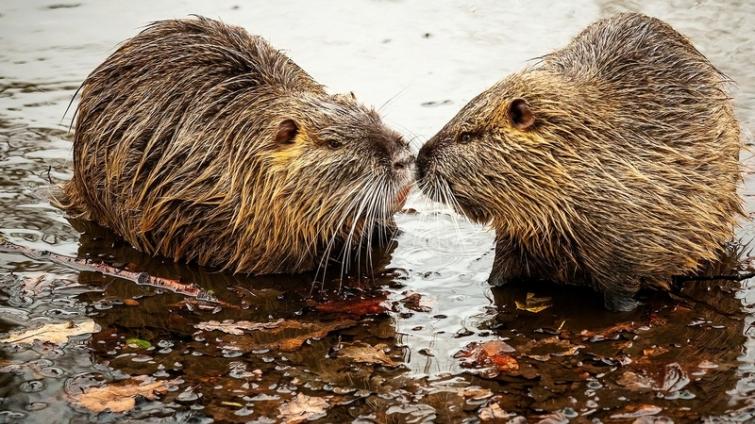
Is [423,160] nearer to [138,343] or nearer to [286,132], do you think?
[286,132]

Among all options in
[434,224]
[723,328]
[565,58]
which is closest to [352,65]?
[434,224]

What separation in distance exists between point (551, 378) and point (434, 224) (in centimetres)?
179

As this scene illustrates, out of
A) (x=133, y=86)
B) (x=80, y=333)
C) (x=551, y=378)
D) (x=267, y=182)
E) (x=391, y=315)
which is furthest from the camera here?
(x=133, y=86)

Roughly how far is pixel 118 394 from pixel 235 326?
0.78 metres

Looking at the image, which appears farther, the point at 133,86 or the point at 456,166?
the point at 133,86

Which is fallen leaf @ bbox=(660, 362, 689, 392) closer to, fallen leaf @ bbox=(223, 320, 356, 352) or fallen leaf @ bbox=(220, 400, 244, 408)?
fallen leaf @ bbox=(223, 320, 356, 352)

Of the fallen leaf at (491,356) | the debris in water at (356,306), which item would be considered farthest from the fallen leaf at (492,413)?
the debris in water at (356,306)

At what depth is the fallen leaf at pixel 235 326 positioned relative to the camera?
4309 millimetres

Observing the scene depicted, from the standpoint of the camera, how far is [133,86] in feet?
17.2

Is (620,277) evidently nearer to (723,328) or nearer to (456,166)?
(723,328)

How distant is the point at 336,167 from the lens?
4.74 meters

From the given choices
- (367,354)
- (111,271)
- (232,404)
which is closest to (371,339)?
(367,354)

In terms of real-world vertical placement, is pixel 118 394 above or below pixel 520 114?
below

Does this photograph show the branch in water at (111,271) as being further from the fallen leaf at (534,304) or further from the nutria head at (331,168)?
the fallen leaf at (534,304)
